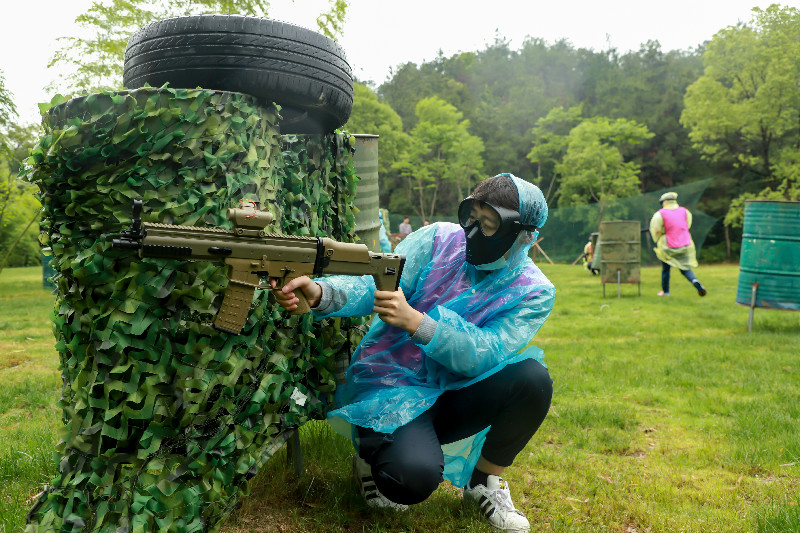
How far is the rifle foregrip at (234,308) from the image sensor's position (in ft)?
7.20

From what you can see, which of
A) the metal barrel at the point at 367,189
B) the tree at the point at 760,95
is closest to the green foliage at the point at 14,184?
the metal barrel at the point at 367,189

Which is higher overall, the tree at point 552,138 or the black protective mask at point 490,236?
the tree at point 552,138

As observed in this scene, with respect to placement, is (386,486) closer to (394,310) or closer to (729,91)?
(394,310)

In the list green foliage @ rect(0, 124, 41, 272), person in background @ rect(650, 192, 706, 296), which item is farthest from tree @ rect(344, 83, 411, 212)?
person in background @ rect(650, 192, 706, 296)

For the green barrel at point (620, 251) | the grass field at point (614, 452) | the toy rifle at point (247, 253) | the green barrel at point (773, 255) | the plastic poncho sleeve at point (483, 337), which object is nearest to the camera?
the toy rifle at point (247, 253)

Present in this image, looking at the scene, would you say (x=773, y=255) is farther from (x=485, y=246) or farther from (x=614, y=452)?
(x=485, y=246)

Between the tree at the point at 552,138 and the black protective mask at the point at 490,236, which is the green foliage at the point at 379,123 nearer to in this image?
the tree at the point at 552,138

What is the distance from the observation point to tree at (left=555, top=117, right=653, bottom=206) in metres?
32.4

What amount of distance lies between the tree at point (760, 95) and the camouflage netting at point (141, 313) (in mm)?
29592

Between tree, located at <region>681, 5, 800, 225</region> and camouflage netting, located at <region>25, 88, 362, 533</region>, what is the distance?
29.6 meters

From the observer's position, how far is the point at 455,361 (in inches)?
108

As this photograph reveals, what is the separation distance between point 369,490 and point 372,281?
3.72 ft

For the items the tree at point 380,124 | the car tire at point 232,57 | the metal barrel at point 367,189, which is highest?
the tree at point 380,124

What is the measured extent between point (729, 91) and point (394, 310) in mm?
31206
